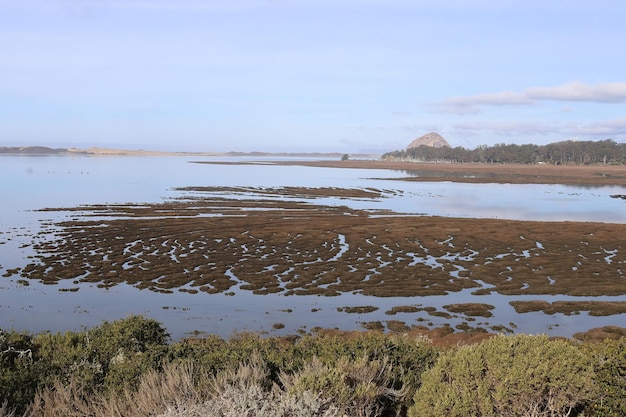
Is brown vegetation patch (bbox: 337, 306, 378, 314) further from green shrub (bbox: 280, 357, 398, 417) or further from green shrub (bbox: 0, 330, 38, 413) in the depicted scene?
green shrub (bbox: 280, 357, 398, 417)

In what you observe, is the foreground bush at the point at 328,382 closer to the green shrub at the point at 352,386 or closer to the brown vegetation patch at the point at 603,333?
the green shrub at the point at 352,386

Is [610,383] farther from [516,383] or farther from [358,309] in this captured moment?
[358,309]

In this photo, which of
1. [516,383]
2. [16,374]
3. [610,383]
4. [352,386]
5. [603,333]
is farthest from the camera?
[603,333]

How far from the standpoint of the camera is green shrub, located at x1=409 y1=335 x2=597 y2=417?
6.62 metres

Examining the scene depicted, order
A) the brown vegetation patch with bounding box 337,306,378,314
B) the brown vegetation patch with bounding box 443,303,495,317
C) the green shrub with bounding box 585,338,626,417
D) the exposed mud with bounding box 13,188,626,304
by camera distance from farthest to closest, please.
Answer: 1. the exposed mud with bounding box 13,188,626,304
2. the brown vegetation patch with bounding box 337,306,378,314
3. the brown vegetation patch with bounding box 443,303,495,317
4. the green shrub with bounding box 585,338,626,417

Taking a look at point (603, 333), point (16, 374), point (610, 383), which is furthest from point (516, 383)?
point (603, 333)

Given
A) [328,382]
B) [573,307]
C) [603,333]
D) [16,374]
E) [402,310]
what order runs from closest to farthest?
[328,382] → [16,374] → [603,333] → [402,310] → [573,307]

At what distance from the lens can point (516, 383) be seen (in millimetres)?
6660

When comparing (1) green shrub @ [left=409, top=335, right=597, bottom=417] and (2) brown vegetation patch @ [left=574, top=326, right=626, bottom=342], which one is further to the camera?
(2) brown vegetation patch @ [left=574, top=326, right=626, bottom=342]

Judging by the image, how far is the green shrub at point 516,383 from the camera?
6.62m

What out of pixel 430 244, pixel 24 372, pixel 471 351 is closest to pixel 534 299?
pixel 430 244

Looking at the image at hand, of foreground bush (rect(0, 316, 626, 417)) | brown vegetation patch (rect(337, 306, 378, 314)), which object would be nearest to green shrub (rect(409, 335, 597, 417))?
foreground bush (rect(0, 316, 626, 417))

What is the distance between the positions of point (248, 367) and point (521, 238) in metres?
38.8

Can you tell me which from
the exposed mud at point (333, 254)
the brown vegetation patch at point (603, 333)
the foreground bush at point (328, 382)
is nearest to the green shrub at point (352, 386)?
the foreground bush at point (328, 382)
